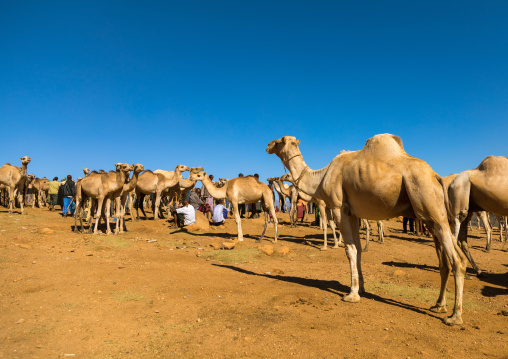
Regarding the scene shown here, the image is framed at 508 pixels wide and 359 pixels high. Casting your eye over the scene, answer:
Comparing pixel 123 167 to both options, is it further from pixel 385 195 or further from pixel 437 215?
pixel 437 215

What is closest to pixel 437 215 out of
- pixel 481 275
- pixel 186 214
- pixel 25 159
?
pixel 481 275

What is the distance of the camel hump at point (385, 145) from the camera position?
18.2 ft

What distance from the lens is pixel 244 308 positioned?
5.31m

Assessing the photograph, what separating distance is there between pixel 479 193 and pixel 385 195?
3937mm

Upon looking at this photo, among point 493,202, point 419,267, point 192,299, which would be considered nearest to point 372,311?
point 192,299

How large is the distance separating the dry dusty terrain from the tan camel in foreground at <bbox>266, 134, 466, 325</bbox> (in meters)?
0.70

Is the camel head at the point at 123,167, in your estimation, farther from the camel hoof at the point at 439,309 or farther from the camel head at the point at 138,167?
the camel hoof at the point at 439,309

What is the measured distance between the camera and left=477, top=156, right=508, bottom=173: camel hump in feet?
23.4

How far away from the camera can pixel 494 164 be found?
24.0ft

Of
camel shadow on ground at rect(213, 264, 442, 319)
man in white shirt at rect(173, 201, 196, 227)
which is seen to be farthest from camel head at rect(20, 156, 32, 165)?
camel shadow on ground at rect(213, 264, 442, 319)

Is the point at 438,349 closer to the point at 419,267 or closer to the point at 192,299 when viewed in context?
the point at 192,299

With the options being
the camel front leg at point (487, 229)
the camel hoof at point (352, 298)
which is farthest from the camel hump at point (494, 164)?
the camel front leg at point (487, 229)

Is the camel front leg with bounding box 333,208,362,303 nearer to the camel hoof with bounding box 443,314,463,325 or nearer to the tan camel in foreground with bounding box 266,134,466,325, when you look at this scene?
the tan camel in foreground with bounding box 266,134,466,325

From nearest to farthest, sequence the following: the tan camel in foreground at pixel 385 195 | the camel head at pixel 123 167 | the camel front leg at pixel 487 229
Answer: the tan camel in foreground at pixel 385 195 < the camel front leg at pixel 487 229 < the camel head at pixel 123 167
